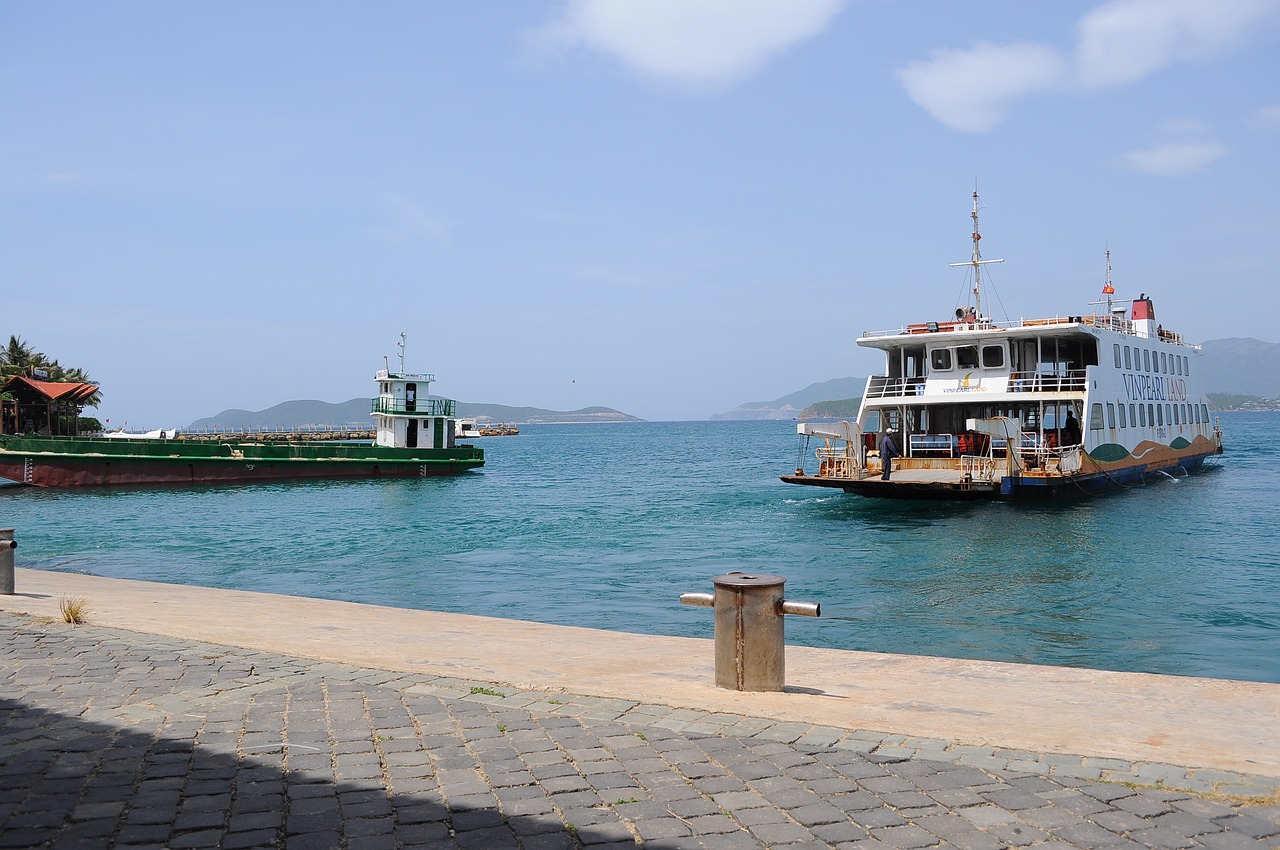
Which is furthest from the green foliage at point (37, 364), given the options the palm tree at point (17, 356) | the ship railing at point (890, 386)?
the ship railing at point (890, 386)

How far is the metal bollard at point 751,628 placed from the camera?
266 inches

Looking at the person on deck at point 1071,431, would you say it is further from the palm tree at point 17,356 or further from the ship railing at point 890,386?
the palm tree at point 17,356

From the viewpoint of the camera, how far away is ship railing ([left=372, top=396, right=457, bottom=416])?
48.0 m

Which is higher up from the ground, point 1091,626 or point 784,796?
point 784,796

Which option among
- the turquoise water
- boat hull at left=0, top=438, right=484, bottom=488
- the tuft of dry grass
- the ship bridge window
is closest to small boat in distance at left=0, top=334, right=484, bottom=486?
boat hull at left=0, top=438, right=484, bottom=488

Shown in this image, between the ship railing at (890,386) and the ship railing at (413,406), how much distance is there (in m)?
24.7

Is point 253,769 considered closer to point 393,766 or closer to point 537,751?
point 393,766

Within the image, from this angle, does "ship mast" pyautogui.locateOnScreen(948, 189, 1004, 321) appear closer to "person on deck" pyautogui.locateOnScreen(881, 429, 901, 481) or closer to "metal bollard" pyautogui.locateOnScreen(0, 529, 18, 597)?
"person on deck" pyautogui.locateOnScreen(881, 429, 901, 481)

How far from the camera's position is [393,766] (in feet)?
16.4

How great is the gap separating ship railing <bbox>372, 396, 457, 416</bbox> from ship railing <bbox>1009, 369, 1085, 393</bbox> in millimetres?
28989

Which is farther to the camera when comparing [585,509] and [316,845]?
[585,509]

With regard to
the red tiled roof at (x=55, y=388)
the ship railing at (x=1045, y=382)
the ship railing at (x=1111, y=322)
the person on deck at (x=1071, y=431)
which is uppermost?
the ship railing at (x=1111, y=322)

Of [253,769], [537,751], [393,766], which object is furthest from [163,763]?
[537,751]

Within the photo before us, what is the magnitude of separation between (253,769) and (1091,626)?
1203 cm
